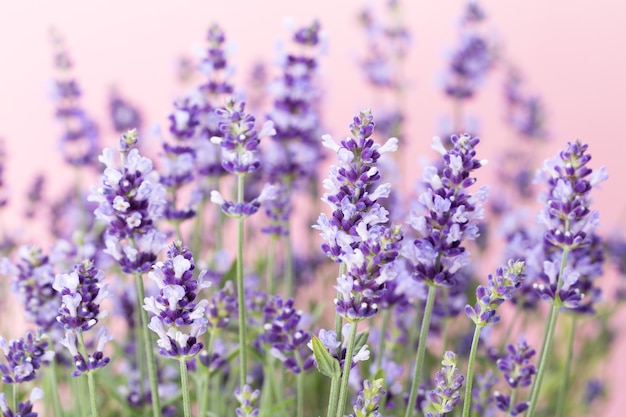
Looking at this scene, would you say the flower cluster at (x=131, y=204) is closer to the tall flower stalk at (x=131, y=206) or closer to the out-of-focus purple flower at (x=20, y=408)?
the tall flower stalk at (x=131, y=206)

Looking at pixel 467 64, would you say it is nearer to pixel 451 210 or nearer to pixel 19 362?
pixel 451 210

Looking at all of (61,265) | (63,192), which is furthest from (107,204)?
(63,192)

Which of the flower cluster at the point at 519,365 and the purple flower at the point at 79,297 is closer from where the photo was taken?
the purple flower at the point at 79,297

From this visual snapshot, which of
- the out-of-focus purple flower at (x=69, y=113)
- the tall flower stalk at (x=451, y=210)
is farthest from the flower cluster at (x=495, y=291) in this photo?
the out-of-focus purple flower at (x=69, y=113)

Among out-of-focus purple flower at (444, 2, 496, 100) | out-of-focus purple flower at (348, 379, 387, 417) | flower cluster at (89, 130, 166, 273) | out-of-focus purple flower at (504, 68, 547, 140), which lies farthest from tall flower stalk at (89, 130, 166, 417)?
out-of-focus purple flower at (504, 68, 547, 140)

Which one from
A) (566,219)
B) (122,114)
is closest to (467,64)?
(122,114)

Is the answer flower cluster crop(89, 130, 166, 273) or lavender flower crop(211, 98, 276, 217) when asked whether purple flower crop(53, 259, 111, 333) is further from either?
lavender flower crop(211, 98, 276, 217)
